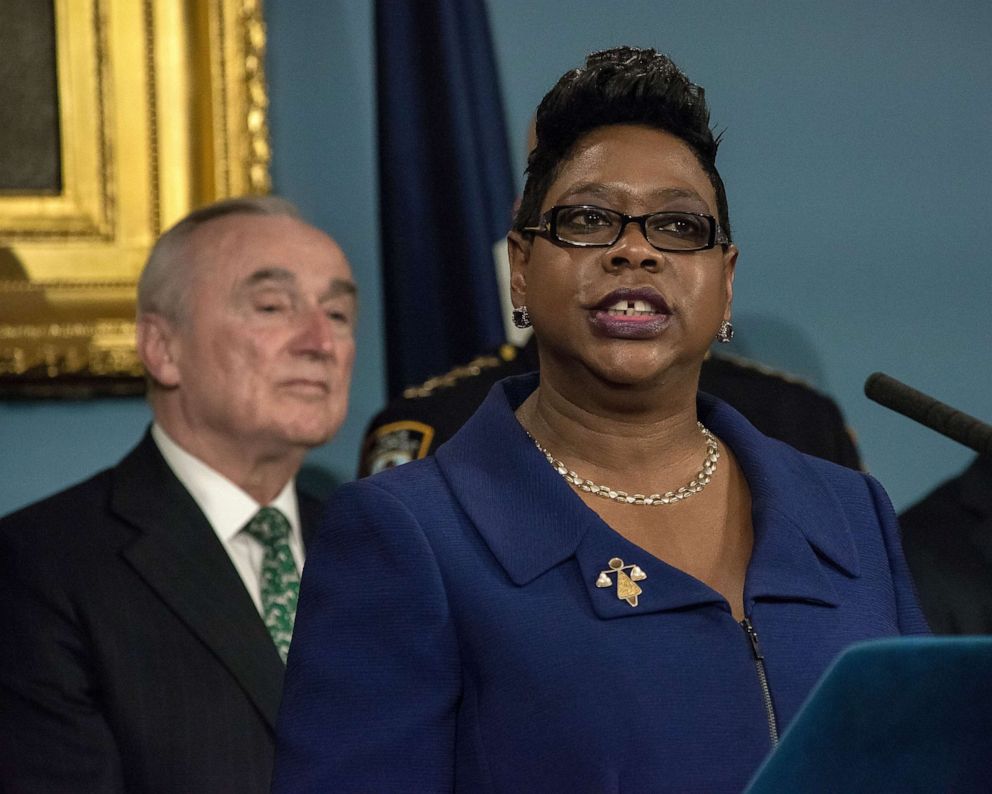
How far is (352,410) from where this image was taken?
2975 millimetres

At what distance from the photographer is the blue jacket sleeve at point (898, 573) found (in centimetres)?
126

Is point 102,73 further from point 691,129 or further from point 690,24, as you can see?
point 691,129

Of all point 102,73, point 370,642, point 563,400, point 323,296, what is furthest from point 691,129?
point 102,73

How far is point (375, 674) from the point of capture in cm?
110

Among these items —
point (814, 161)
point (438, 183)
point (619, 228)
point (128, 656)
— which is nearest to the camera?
point (619, 228)

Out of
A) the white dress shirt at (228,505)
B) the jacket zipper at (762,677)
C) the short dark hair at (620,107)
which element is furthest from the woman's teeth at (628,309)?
the white dress shirt at (228,505)

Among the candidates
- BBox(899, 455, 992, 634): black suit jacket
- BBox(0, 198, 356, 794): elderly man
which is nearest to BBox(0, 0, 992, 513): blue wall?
BBox(899, 455, 992, 634): black suit jacket

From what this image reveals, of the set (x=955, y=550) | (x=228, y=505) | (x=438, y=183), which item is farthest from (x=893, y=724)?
(x=438, y=183)

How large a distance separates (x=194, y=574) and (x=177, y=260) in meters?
0.59

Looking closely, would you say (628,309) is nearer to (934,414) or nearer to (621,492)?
(621,492)

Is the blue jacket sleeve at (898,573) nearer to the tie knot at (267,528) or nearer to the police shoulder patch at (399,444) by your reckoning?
the police shoulder patch at (399,444)

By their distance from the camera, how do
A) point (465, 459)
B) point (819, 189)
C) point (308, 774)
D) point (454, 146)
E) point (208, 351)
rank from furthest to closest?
point (819, 189) → point (454, 146) → point (208, 351) → point (465, 459) → point (308, 774)

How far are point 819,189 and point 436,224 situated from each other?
0.73m

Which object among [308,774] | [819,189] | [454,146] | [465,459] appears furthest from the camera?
[819,189]
